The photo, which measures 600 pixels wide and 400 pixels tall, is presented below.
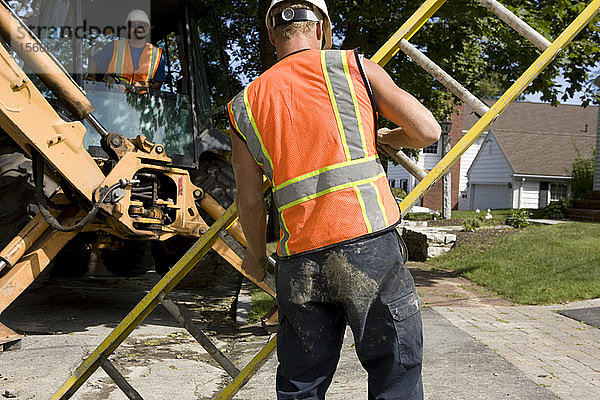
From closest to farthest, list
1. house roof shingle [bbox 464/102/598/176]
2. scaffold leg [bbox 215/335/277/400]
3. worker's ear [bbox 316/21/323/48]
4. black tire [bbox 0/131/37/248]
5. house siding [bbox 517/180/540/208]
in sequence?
worker's ear [bbox 316/21/323/48], scaffold leg [bbox 215/335/277/400], black tire [bbox 0/131/37/248], house roof shingle [bbox 464/102/598/176], house siding [bbox 517/180/540/208]

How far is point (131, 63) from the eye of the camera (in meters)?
5.90

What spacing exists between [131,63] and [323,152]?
4232 mm

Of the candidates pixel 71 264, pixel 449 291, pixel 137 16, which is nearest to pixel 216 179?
pixel 137 16

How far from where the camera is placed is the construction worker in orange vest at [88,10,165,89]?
5770mm

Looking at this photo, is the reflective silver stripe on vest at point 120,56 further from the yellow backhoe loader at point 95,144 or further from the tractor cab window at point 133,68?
the yellow backhoe loader at point 95,144

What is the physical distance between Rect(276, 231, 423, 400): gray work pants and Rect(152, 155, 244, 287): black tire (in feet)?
14.2

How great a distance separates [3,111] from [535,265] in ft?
25.3

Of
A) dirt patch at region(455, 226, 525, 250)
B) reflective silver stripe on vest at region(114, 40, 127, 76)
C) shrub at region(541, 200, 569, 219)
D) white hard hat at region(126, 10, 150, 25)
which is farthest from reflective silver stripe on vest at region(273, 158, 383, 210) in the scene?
shrub at region(541, 200, 569, 219)

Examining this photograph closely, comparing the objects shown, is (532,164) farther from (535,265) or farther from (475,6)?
(475,6)

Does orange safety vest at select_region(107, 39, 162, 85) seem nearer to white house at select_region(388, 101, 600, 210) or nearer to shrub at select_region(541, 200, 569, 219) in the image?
shrub at select_region(541, 200, 569, 219)

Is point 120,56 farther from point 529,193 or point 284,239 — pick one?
point 529,193

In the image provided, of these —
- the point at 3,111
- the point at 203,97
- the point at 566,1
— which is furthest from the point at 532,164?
the point at 3,111

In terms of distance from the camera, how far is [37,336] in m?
5.30

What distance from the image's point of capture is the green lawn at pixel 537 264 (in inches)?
310
